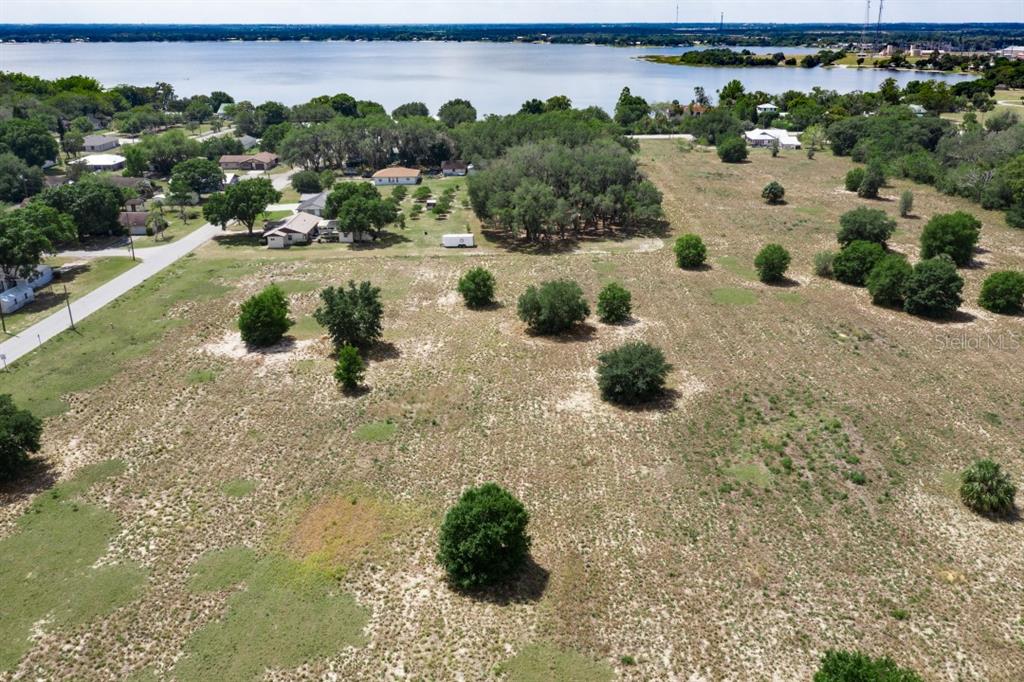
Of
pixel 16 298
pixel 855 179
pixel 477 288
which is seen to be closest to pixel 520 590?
pixel 477 288

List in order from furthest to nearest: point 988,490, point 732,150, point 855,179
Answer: point 732,150, point 855,179, point 988,490

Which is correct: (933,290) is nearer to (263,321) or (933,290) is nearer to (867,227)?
(867,227)


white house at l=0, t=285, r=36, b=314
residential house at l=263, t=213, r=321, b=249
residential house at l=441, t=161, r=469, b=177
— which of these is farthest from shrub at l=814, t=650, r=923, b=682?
residential house at l=441, t=161, r=469, b=177

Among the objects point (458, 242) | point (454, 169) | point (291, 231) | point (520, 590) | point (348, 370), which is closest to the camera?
point (520, 590)

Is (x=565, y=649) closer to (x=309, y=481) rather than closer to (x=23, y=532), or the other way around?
(x=309, y=481)

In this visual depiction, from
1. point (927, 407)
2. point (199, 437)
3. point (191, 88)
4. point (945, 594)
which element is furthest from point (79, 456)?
point (191, 88)
